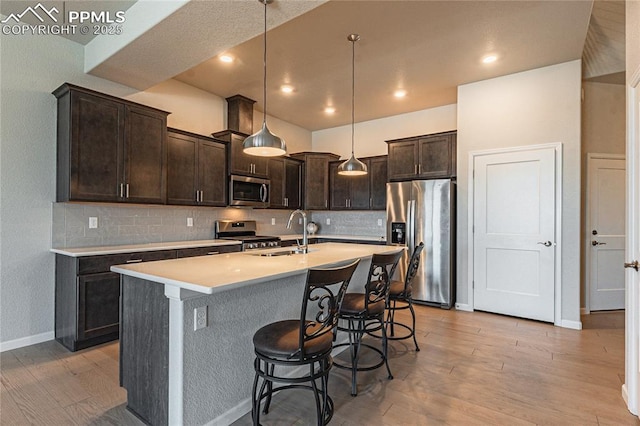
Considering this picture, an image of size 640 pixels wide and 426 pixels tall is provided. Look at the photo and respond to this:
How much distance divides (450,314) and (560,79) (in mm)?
3122

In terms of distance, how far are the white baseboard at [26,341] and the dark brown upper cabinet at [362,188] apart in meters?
4.31

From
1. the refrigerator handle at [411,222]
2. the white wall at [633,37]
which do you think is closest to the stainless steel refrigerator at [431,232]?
the refrigerator handle at [411,222]

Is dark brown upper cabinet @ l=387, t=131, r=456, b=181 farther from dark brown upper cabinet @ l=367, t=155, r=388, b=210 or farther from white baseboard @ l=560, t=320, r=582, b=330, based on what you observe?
white baseboard @ l=560, t=320, r=582, b=330

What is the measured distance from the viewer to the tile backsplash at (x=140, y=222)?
3295mm

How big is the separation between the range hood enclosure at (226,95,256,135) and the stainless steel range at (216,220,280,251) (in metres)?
1.40

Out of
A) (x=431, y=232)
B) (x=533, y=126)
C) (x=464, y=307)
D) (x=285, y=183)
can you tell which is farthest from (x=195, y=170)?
(x=533, y=126)

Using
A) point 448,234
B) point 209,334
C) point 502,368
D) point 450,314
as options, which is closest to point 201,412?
point 209,334

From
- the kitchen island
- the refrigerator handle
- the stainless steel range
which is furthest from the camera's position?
the refrigerator handle

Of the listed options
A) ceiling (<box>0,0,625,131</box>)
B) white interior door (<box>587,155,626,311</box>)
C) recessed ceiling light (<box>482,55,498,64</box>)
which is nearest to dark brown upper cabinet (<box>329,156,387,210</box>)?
ceiling (<box>0,0,625,131</box>)

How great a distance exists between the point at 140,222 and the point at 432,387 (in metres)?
3.55

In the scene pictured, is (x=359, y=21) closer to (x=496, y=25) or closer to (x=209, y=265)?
(x=496, y=25)

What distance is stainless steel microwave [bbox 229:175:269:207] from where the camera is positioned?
4.62 metres

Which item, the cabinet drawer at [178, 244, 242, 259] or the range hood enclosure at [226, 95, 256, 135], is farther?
the range hood enclosure at [226, 95, 256, 135]

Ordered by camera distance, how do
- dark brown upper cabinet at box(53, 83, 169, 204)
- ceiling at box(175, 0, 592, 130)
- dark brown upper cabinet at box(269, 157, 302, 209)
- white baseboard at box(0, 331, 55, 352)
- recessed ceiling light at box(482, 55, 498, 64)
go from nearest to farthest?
1. ceiling at box(175, 0, 592, 130)
2. white baseboard at box(0, 331, 55, 352)
3. dark brown upper cabinet at box(53, 83, 169, 204)
4. recessed ceiling light at box(482, 55, 498, 64)
5. dark brown upper cabinet at box(269, 157, 302, 209)
